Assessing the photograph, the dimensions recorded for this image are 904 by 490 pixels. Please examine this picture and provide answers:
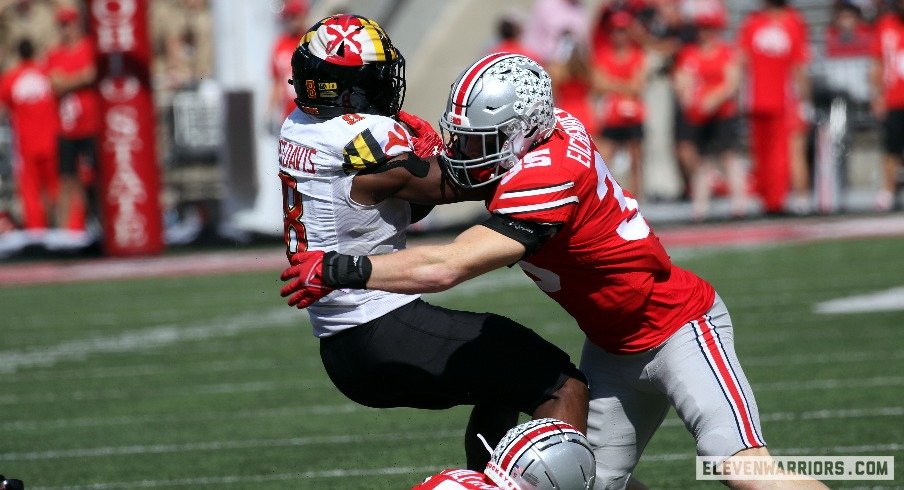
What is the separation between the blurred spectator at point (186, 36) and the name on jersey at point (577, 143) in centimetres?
1517

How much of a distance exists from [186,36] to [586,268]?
51.1 feet

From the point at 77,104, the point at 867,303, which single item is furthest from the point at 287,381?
the point at 77,104

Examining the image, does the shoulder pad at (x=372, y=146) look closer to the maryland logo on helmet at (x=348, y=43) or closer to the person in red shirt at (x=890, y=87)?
the maryland logo on helmet at (x=348, y=43)

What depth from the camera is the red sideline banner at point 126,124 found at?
1361cm

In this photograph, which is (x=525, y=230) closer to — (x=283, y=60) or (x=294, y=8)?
(x=283, y=60)

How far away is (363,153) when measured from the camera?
4363 mm

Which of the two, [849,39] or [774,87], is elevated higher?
[774,87]

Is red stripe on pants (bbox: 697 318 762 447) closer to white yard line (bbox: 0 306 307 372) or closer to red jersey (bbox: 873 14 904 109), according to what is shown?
white yard line (bbox: 0 306 307 372)

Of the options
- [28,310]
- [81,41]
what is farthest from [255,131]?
[28,310]

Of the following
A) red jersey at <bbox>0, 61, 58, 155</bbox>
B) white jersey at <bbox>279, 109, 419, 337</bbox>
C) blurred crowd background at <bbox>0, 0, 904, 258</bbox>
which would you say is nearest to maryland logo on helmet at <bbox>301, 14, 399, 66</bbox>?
white jersey at <bbox>279, 109, 419, 337</bbox>

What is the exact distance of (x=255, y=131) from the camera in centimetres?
1489

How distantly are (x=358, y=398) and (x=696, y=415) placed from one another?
1.01 metres

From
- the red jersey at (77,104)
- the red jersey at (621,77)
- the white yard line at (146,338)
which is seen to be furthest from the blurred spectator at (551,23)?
the white yard line at (146,338)

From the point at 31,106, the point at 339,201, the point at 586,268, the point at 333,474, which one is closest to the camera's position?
the point at 586,268
